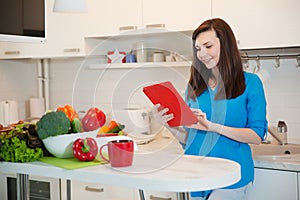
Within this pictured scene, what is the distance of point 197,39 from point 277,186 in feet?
2.92

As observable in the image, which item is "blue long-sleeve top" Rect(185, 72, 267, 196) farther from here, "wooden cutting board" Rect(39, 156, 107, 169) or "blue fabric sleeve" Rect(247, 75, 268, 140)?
"wooden cutting board" Rect(39, 156, 107, 169)

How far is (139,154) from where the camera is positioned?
181cm

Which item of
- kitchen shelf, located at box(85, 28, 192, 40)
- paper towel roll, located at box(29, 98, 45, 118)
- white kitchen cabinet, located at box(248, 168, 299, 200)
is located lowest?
white kitchen cabinet, located at box(248, 168, 299, 200)

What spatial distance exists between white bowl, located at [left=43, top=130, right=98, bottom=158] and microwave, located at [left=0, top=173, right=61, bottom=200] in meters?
1.42

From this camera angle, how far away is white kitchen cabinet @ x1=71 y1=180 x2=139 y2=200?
276 centimetres

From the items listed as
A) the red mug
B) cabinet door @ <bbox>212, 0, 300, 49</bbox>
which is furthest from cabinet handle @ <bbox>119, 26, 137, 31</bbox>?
the red mug

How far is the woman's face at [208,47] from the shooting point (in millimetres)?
2113

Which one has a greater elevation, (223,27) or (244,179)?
(223,27)

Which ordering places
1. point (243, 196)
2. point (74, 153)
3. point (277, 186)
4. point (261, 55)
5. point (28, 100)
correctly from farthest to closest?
1. point (28, 100)
2. point (261, 55)
3. point (277, 186)
4. point (243, 196)
5. point (74, 153)

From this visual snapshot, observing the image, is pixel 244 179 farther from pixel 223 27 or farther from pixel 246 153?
pixel 223 27

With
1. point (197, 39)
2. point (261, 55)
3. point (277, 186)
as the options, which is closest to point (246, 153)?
point (277, 186)

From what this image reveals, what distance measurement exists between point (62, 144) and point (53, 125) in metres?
0.08

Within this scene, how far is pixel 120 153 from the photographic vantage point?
1579 millimetres

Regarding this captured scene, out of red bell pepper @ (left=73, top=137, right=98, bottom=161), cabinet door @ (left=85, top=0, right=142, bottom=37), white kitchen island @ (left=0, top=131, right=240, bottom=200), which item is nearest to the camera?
white kitchen island @ (left=0, top=131, right=240, bottom=200)
